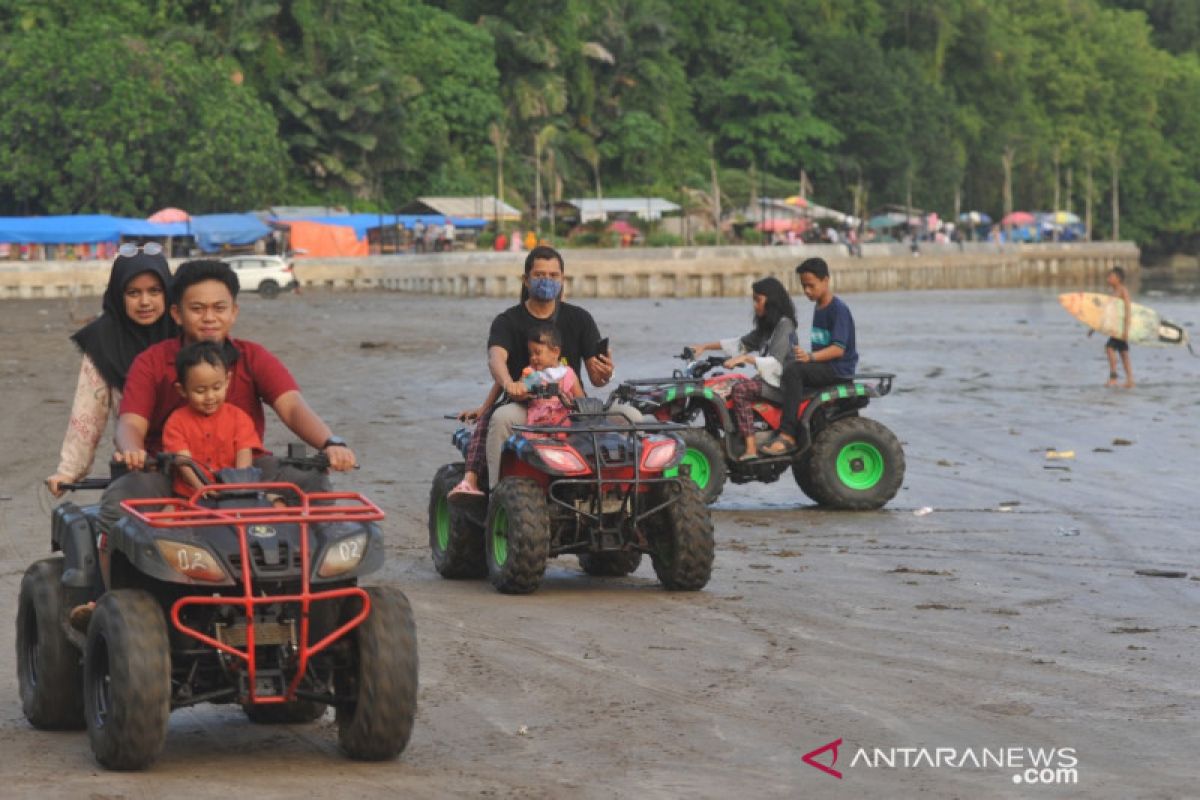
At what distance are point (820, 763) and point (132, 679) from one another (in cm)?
223

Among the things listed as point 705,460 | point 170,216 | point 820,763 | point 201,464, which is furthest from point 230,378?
point 170,216

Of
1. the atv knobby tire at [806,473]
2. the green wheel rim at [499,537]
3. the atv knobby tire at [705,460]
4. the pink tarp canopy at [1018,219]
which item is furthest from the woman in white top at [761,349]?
the pink tarp canopy at [1018,219]

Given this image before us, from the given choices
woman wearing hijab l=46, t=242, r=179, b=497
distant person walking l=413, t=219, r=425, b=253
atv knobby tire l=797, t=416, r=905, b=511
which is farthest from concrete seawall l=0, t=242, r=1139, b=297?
woman wearing hijab l=46, t=242, r=179, b=497

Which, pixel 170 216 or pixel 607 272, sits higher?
pixel 170 216

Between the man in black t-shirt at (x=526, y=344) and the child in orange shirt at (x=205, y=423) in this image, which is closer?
the child in orange shirt at (x=205, y=423)

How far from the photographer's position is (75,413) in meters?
7.97

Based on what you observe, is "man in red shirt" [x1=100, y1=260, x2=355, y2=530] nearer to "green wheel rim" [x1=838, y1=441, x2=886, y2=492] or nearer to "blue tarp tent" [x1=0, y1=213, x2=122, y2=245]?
"green wheel rim" [x1=838, y1=441, x2=886, y2=492]

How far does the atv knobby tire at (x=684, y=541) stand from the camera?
10516 millimetres

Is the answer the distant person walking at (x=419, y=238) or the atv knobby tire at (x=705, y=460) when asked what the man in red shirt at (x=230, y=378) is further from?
the distant person walking at (x=419, y=238)

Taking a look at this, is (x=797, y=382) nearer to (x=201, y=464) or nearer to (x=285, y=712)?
(x=285, y=712)

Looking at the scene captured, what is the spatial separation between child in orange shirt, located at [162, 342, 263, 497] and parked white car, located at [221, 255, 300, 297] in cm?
5419

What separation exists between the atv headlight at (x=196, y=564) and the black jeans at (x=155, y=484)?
430mm

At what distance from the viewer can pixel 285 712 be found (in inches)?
294

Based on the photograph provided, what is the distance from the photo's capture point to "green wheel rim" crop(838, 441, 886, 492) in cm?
1454
